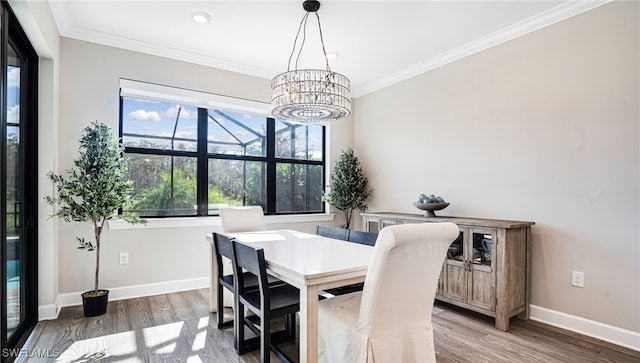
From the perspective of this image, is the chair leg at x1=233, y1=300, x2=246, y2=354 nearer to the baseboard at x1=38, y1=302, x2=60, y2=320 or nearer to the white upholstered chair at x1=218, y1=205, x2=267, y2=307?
the white upholstered chair at x1=218, y1=205, x2=267, y2=307

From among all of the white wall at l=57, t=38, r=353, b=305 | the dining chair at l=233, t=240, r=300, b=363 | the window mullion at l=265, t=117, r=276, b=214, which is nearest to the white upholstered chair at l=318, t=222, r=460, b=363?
the dining chair at l=233, t=240, r=300, b=363

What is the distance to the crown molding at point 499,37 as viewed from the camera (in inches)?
109

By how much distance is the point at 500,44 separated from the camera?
10.9ft

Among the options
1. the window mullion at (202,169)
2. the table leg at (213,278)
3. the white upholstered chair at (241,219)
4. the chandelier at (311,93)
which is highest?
the chandelier at (311,93)

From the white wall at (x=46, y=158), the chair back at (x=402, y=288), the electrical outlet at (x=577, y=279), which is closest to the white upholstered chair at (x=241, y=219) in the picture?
the white wall at (x=46, y=158)

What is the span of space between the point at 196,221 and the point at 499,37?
3687 millimetres

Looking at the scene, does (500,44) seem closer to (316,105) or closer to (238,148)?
(316,105)

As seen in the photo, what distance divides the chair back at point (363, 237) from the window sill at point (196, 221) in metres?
1.89

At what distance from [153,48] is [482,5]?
10.5ft

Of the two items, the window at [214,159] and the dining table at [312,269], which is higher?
the window at [214,159]

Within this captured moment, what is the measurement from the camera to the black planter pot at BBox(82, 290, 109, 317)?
296cm

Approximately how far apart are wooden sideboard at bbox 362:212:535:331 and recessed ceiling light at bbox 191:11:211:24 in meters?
2.87

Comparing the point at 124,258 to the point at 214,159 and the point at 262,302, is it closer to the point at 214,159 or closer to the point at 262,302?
the point at 214,159

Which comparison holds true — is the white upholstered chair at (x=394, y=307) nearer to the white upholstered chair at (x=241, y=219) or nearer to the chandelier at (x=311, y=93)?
the chandelier at (x=311, y=93)
